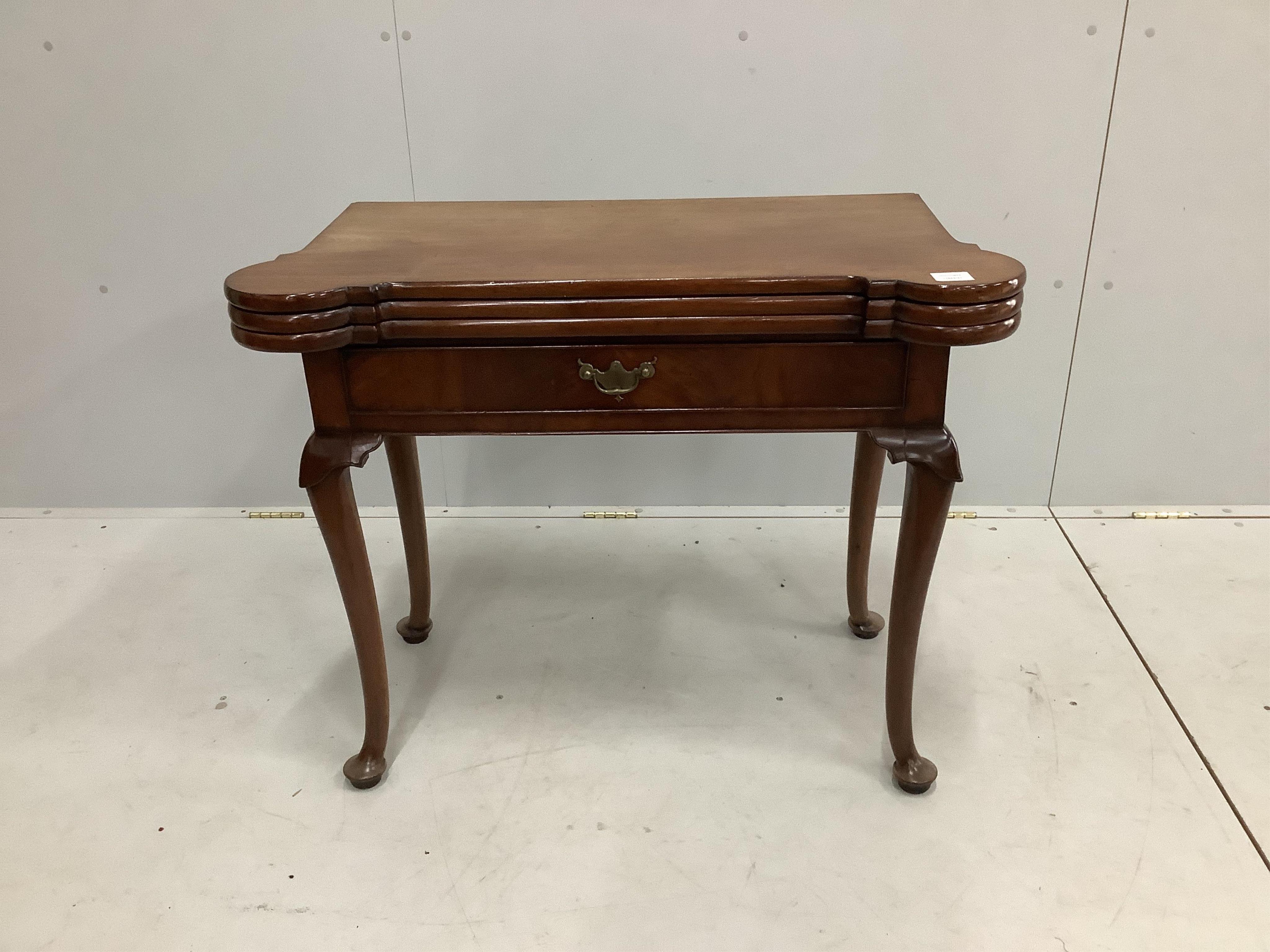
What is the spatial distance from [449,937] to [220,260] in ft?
4.92

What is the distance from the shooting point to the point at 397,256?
1386 millimetres

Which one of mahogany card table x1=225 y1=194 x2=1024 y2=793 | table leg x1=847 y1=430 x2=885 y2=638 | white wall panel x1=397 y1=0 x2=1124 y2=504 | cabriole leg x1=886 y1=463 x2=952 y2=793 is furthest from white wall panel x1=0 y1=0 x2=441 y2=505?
cabriole leg x1=886 y1=463 x2=952 y2=793

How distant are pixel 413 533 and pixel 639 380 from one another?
727 millimetres

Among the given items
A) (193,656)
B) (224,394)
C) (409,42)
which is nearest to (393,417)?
(193,656)

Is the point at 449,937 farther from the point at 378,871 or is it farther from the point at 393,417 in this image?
the point at 393,417

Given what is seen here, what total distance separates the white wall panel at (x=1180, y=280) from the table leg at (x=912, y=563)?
3.20 ft

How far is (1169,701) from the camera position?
1.73m

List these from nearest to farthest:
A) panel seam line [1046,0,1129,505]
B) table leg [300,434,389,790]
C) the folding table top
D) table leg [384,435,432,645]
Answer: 1. the folding table top
2. table leg [300,434,389,790]
3. table leg [384,435,432,645]
4. panel seam line [1046,0,1129,505]

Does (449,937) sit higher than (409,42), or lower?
lower

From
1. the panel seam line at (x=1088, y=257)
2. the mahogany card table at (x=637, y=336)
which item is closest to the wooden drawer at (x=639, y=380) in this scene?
the mahogany card table at (x=637, y=336)

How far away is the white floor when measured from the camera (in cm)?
138

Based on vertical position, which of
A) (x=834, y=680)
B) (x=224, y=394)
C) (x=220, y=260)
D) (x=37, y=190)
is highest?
(x=37, y=190)

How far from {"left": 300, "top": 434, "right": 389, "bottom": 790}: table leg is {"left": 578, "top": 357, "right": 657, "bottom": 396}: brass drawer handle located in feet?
0.99

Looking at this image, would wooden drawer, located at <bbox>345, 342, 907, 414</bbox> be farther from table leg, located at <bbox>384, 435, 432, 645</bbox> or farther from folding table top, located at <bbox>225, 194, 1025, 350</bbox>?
table leg, located at <bbox>384, 435, 432, 645</bbox>
